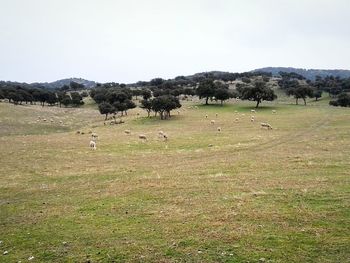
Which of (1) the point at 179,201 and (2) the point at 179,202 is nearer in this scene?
(2) the point at 179,202

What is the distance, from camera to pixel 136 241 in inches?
700

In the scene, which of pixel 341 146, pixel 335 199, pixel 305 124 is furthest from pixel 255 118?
pixel 335 199

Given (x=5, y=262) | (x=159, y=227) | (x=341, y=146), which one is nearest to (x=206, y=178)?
(x=159, y=227)

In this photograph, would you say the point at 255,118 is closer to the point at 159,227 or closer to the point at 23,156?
the point at 23,156

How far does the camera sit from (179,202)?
24.0 m

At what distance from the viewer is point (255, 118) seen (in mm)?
89188

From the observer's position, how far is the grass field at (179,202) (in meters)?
16.8

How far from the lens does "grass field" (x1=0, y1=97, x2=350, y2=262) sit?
1675 centimetres

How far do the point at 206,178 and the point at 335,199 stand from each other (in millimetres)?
10713

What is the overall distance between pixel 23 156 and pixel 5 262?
32229 millimetres

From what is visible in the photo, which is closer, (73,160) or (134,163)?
(134,163)

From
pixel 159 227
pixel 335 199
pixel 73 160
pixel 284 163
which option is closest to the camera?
pixel 159 227

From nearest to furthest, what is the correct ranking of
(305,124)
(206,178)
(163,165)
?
(206,178), (163,165), (305,124)

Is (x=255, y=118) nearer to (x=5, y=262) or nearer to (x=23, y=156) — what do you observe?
(x=23, y=156)
